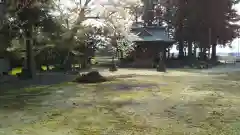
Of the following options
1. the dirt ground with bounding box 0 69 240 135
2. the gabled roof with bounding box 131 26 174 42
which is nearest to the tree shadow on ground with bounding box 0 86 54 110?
the dirt ground with bounding box 0 69 240 135

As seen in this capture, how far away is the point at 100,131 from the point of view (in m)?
5.03

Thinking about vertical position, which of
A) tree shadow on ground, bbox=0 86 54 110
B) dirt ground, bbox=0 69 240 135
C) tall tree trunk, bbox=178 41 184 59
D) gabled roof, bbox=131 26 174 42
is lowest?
dirt ground, bbox=0 69 240 135

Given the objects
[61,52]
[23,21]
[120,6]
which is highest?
[120,6]

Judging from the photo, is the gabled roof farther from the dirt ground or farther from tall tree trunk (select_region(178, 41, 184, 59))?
the dirt ground

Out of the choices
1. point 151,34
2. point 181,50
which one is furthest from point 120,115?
point 181,50

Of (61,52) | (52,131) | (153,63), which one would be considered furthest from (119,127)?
(153,63)

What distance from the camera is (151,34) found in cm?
3016

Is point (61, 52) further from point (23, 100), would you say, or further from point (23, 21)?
point (23, 100)

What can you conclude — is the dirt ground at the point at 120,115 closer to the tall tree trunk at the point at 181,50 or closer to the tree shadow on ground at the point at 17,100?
the tree shadow on ground at the point at 17,100

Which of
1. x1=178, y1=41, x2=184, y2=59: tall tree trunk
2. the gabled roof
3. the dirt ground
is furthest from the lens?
x1=178, y1=41, x2=184, y2=59: tall tree trunk

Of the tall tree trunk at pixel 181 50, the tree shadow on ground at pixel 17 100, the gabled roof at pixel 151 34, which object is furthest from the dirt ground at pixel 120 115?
the tall tree trunk at pixel 181 50

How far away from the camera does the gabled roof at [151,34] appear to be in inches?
1139

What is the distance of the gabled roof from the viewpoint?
2893cm

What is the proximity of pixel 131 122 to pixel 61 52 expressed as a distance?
1414cm
